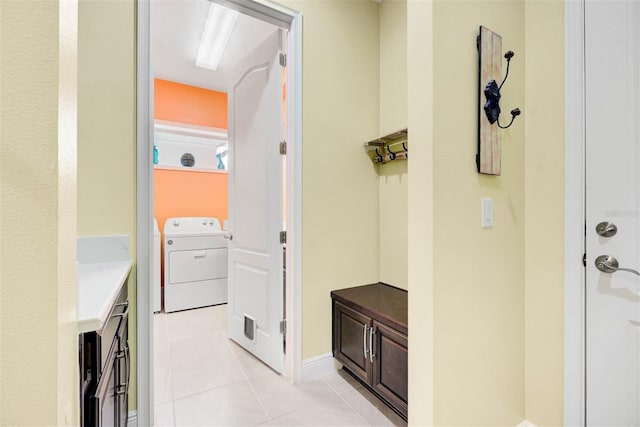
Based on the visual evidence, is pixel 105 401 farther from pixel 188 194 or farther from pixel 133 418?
pixel 188 194

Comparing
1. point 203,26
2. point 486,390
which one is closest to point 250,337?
point 486,390

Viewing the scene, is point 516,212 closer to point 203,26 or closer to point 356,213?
point 356,213

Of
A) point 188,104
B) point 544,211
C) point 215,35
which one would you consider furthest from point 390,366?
point 188,104

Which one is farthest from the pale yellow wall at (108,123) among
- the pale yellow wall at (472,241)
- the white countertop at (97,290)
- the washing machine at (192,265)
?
the washing machine at (192,265)

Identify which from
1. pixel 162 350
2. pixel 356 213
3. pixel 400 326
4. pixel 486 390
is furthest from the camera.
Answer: pixel 162 350

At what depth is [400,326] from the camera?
1481 mm

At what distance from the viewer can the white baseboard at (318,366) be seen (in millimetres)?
1929

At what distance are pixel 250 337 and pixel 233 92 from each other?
205cm

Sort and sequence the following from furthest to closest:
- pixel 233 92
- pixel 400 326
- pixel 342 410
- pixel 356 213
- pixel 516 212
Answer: pixel 233 92, pixel 356 213, pixel 342 410, pixel 400 326, pixel 516 212

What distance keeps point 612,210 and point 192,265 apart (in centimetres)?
346

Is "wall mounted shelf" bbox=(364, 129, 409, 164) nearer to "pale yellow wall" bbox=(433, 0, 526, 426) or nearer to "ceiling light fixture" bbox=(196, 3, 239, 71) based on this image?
"pale yellow wall" bbox=(433, 0, 526, 426)

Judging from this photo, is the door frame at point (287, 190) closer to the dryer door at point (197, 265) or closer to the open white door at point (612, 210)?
the open white door at point (612, 210)

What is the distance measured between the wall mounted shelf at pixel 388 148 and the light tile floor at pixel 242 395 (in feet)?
5.09

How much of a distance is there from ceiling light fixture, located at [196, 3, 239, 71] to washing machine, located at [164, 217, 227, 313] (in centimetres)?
184
